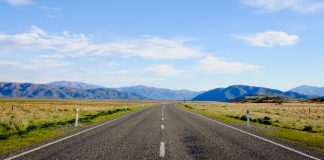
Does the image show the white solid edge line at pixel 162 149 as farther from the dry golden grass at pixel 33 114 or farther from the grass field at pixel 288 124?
the dry golden grass at pixel 33 114

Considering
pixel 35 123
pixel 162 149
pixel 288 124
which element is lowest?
pixel 35 123

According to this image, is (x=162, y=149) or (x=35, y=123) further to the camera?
(x=35, y=123)

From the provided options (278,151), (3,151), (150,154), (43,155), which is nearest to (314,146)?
(278,151)

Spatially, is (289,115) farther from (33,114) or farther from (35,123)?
(33,114)

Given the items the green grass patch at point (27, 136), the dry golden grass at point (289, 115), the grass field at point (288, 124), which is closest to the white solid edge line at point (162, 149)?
the green grass patch at point (27, 136)

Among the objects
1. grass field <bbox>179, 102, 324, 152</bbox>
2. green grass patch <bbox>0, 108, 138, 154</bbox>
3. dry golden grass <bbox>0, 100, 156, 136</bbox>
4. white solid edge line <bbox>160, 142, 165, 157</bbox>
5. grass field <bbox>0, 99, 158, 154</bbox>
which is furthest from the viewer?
dry golden grass <bbox>0, 100, 156, 136</bbox>

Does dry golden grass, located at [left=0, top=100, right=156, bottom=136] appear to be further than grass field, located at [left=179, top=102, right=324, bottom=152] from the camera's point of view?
Yes

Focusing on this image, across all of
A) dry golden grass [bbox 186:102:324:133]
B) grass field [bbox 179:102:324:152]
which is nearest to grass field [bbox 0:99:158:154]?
grass field [bbox 179:102:324:152]

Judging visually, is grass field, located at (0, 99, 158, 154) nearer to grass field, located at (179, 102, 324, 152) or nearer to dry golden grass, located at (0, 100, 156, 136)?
dry golden grass, located at (0, 100, 156, 136)

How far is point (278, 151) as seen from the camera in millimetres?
9805

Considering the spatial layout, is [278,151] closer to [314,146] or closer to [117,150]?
[314,146]

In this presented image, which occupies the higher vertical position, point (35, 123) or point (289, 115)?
point (289, 115)

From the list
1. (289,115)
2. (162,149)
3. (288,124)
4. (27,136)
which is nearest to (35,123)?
(27,136)

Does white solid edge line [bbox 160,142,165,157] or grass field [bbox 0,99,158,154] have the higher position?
white solid edge line [bbox 160,142,165,157]
